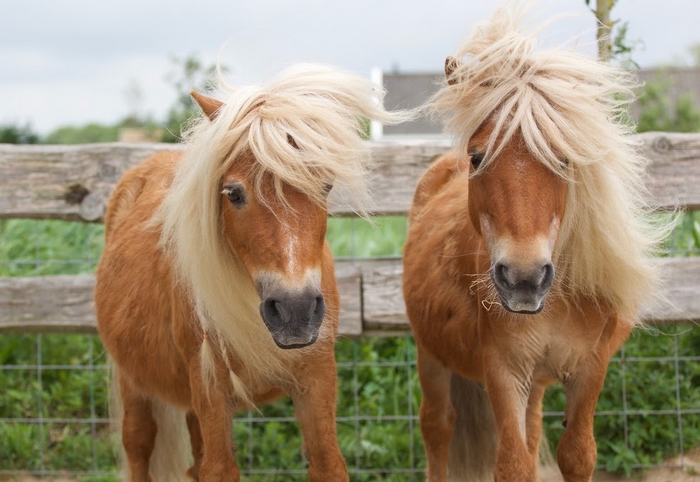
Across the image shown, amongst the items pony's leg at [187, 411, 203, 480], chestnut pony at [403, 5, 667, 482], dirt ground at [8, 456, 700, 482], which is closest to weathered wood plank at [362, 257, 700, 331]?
dirt ground at [8, 456, 700, 482]

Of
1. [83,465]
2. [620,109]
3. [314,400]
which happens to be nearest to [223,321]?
[314,400]

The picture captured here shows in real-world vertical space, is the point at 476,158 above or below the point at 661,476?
above

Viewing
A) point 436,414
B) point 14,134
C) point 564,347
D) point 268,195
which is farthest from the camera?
point 14,134

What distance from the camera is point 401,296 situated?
16.6 feet

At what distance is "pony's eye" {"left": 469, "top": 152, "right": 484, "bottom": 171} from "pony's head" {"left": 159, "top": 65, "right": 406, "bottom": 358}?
0.31m

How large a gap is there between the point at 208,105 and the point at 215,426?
47.4 inches

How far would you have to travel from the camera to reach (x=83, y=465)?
5461 millimetres

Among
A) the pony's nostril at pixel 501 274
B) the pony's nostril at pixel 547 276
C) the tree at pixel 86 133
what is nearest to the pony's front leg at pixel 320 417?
the pony's nostril at pixel 501 274

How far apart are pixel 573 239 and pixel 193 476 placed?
2.28 m

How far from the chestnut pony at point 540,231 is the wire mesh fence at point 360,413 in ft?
4.99

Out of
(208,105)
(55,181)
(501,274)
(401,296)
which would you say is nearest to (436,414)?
(401,296)

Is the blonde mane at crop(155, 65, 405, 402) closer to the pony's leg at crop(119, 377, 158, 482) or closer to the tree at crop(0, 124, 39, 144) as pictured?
the pony's leg at crop(119, 377, 158, 482)

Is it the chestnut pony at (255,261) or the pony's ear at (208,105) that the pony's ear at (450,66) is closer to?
the chestnut pony at (255,261)

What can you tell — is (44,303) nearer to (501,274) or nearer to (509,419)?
(509,419)
